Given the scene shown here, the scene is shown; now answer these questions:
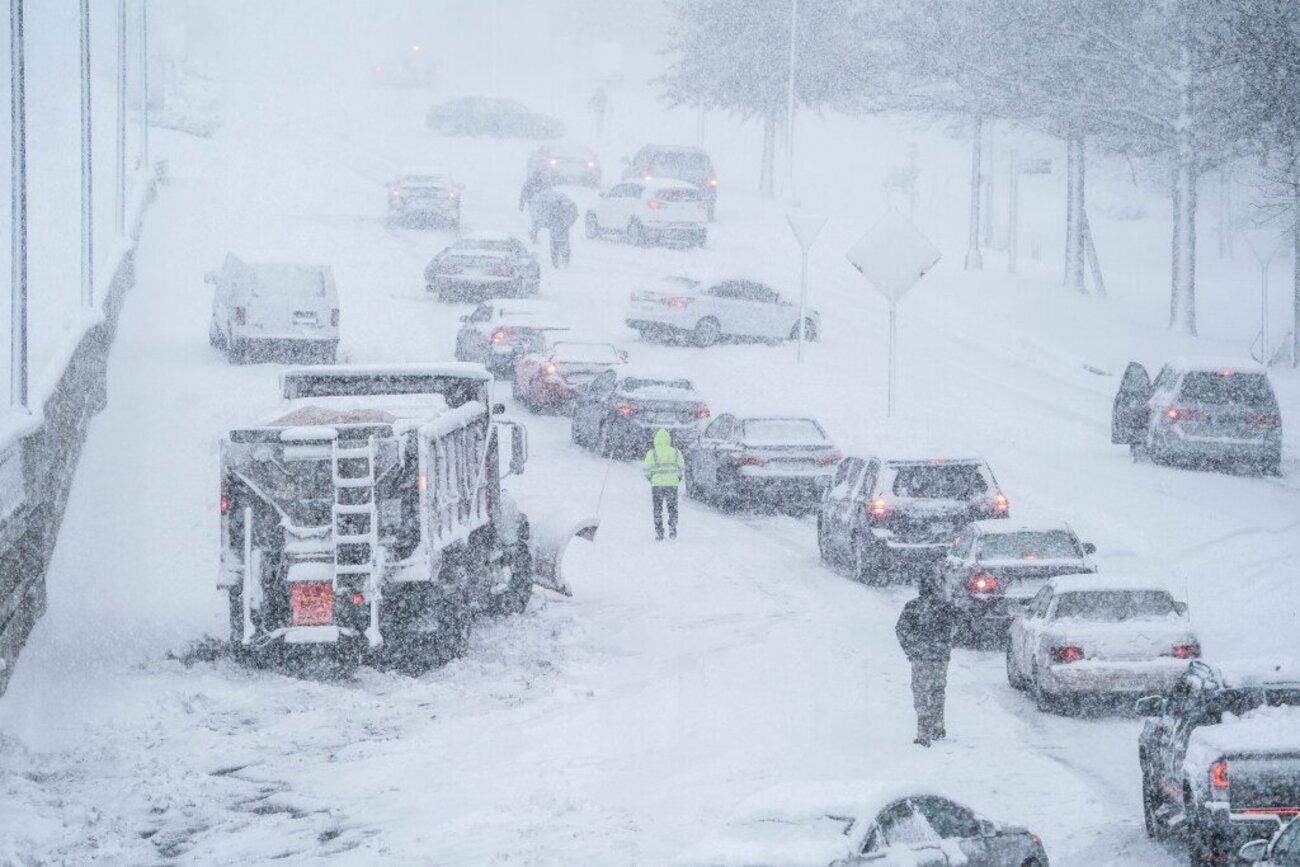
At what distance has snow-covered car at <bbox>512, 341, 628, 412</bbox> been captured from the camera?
98.0ft

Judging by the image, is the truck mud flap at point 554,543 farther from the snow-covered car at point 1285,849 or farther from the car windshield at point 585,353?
the snow-covered car at point 1285,849

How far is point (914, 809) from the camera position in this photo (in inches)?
364

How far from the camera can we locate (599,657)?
16.9 m

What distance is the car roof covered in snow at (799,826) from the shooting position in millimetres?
8477

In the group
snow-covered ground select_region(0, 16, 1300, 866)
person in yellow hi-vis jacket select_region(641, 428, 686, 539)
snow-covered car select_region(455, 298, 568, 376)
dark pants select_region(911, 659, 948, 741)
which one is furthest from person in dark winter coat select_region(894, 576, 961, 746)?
snow-covered car select_region(455, 298, 568, 376)

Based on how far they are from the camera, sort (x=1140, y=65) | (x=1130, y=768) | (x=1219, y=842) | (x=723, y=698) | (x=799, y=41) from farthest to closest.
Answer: (x=799, y=41), (x=1140, y=65), (x=723, y=698), (x=1130, y=768), (x=1219, y=842)

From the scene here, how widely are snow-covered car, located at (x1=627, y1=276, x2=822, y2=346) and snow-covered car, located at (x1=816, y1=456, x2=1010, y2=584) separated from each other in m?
16.1

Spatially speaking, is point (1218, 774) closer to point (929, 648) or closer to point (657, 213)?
point (929, 648)

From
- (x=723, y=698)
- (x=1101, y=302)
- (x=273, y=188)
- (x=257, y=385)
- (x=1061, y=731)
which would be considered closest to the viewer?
(x=1061, y=731)

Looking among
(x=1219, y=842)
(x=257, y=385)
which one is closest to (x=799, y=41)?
(x=257, y=385)

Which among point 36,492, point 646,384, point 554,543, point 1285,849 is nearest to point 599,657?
point 554,543

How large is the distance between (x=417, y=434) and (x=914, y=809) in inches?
279

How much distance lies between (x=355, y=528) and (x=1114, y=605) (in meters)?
6.30

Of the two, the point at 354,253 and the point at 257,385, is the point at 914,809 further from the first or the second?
the point at 354,253
